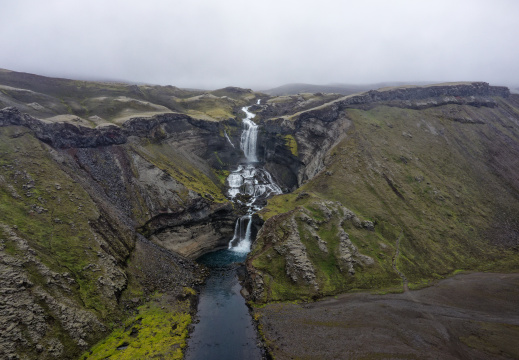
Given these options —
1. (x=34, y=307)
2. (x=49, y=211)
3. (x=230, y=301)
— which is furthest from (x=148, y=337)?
(x=49, y=211)

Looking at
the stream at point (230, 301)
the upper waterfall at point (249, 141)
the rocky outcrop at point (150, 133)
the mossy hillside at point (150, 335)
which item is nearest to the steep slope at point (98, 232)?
the mossy hillside at point (150, 335)

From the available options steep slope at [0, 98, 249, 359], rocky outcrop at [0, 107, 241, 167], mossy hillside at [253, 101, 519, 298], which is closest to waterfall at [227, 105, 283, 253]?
steep slope at [0, 98, 249, 359]

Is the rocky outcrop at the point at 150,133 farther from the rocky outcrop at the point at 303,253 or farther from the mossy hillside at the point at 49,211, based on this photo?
the rocky outcrop at the point at 303,253

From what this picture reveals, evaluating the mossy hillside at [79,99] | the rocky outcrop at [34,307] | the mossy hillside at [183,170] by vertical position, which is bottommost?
the rocky outcrop at [34,307]

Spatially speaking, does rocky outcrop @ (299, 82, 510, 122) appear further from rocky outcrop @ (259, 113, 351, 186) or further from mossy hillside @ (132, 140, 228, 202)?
mossy hillside @ (132, 140, 228, 202)

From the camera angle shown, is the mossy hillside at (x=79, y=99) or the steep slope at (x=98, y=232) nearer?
the steep slope at (x=98, y=232)

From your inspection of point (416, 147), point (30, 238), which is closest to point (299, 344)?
point (30, 238)

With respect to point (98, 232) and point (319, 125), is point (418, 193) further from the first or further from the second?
point (98, 232)
